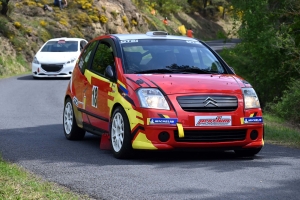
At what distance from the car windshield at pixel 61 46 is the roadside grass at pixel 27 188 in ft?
72.4

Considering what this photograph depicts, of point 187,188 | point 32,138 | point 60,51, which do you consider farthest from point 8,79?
point 187,188

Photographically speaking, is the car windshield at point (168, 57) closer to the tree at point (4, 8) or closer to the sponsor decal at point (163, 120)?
the sponsor decal at point (163, 120)

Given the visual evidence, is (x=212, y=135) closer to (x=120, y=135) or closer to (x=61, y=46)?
(x=120, y=135)

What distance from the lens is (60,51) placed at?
1201 inches

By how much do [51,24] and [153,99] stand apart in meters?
37.1

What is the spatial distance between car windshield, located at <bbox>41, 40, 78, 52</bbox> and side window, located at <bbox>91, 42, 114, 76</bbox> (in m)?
18.9

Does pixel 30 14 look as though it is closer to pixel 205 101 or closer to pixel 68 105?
pixel 68 105

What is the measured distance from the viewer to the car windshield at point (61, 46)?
30.7 m

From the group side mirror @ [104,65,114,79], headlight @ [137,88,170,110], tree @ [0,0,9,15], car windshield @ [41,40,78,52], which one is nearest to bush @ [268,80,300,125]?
side mirror @ [104,65,114,79]

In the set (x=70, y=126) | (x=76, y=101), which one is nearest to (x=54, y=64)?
(x=70, y=126)

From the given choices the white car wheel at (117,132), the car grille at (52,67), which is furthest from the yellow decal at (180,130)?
the car grille at (52,67)

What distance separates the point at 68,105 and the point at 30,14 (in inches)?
1384

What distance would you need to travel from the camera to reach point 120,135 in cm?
1008

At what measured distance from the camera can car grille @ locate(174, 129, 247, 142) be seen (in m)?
9.76
